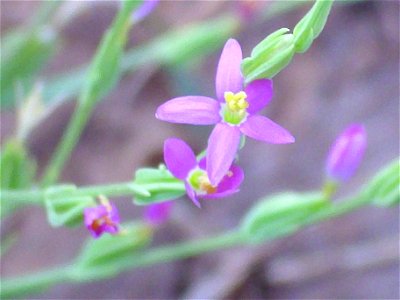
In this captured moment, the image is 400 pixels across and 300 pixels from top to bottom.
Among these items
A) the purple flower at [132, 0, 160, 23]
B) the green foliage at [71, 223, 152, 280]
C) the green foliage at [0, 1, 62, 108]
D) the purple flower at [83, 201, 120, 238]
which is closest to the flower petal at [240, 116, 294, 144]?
the purple flower at [83, 201, 120, 238]

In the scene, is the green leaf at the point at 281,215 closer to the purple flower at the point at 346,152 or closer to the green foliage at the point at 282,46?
the purple flower at the point at 346,152

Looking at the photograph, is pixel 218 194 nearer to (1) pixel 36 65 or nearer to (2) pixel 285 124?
(1) pixel 36 65

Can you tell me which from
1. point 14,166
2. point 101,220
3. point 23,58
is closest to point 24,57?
point 23,58

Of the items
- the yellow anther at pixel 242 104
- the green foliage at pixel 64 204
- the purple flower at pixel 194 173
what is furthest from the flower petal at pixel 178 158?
the green foliage at pixel 64 204

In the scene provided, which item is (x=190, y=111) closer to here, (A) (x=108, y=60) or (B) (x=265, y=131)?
(B) (x=265, y=131)

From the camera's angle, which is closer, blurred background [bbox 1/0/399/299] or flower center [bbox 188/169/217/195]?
flower center [bbox 188/169/217/195]

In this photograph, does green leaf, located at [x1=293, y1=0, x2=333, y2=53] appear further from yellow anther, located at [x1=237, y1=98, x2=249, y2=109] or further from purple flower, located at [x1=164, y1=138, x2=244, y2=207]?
purple flower, located at [x1=164, y1=138, x2=244, y2=207]
